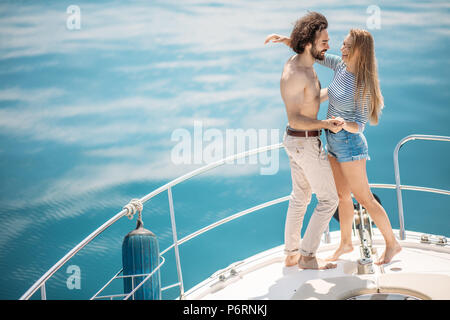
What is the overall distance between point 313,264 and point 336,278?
155mm

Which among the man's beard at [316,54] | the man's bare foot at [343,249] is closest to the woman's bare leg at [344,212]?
the man's bare foot at [343,249]

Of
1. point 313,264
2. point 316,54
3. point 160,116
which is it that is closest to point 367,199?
point 313,264

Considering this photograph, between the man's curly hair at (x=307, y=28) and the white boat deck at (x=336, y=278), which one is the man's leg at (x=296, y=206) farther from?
the man's curly hair at (x=307, y=28)

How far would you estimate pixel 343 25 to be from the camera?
14.8m

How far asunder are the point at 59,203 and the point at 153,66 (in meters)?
5.77

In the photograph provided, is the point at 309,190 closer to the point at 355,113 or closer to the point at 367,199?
the point at 367,199

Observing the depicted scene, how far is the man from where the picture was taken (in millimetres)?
2201

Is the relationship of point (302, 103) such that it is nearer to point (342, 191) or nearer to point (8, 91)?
point (342, 191)

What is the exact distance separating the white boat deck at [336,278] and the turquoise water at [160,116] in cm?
641

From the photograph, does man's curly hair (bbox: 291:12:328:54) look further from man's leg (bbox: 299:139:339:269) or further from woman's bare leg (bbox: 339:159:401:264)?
woman's bare leg (bbox: 339:159:401:264)

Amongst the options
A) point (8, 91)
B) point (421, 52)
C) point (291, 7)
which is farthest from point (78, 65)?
point (421, 52)

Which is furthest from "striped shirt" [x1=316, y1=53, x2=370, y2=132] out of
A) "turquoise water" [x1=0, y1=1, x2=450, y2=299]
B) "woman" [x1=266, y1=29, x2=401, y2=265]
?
"turquoise water" [x1=0, y1=1, x2=450, y2=299]

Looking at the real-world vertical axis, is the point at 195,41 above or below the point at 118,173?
above

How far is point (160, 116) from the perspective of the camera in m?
13.4
